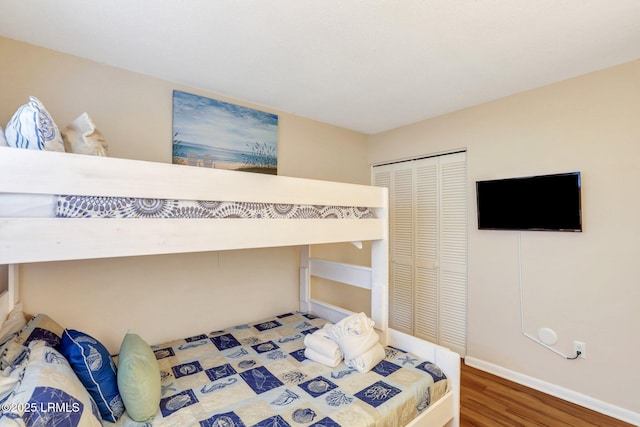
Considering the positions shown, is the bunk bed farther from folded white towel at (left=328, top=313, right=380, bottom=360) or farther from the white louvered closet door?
the white louvered closet door

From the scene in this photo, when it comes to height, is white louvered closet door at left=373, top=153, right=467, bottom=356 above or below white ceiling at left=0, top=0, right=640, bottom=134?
below

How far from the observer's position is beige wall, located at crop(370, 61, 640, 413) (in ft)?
6.34

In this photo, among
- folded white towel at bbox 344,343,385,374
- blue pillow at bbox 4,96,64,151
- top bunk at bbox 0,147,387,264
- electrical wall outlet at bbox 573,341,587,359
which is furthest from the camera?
electrical wall outlet at bbox 573,341,587,359

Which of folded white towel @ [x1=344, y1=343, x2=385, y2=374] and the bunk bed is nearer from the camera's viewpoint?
the bunk bed

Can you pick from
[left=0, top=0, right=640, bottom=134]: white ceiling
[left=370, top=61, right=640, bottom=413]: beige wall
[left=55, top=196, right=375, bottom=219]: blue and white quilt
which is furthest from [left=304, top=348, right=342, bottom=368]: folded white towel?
[left=0, top=0, right=640, bottom=134]: white ceiling

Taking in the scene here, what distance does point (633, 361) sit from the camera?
1.89 m

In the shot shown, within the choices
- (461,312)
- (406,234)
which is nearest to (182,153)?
(406,234)

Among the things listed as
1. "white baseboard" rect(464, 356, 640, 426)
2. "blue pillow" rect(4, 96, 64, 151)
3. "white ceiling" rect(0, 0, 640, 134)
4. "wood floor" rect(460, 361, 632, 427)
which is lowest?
"wood floor" rect(460, 361, 632, 427)

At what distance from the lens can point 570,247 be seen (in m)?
2.15

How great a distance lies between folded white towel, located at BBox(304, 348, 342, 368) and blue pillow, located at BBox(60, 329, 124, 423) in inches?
39.1

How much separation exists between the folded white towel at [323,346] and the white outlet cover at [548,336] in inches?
65.3

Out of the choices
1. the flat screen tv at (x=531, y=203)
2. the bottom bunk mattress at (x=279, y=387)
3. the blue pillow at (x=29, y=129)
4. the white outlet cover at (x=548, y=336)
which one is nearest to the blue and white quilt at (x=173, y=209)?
the blue pillow at (x=29, y=129)

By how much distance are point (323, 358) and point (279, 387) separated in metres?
0.35

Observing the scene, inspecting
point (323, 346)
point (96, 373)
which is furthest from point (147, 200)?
point (323, 346)
